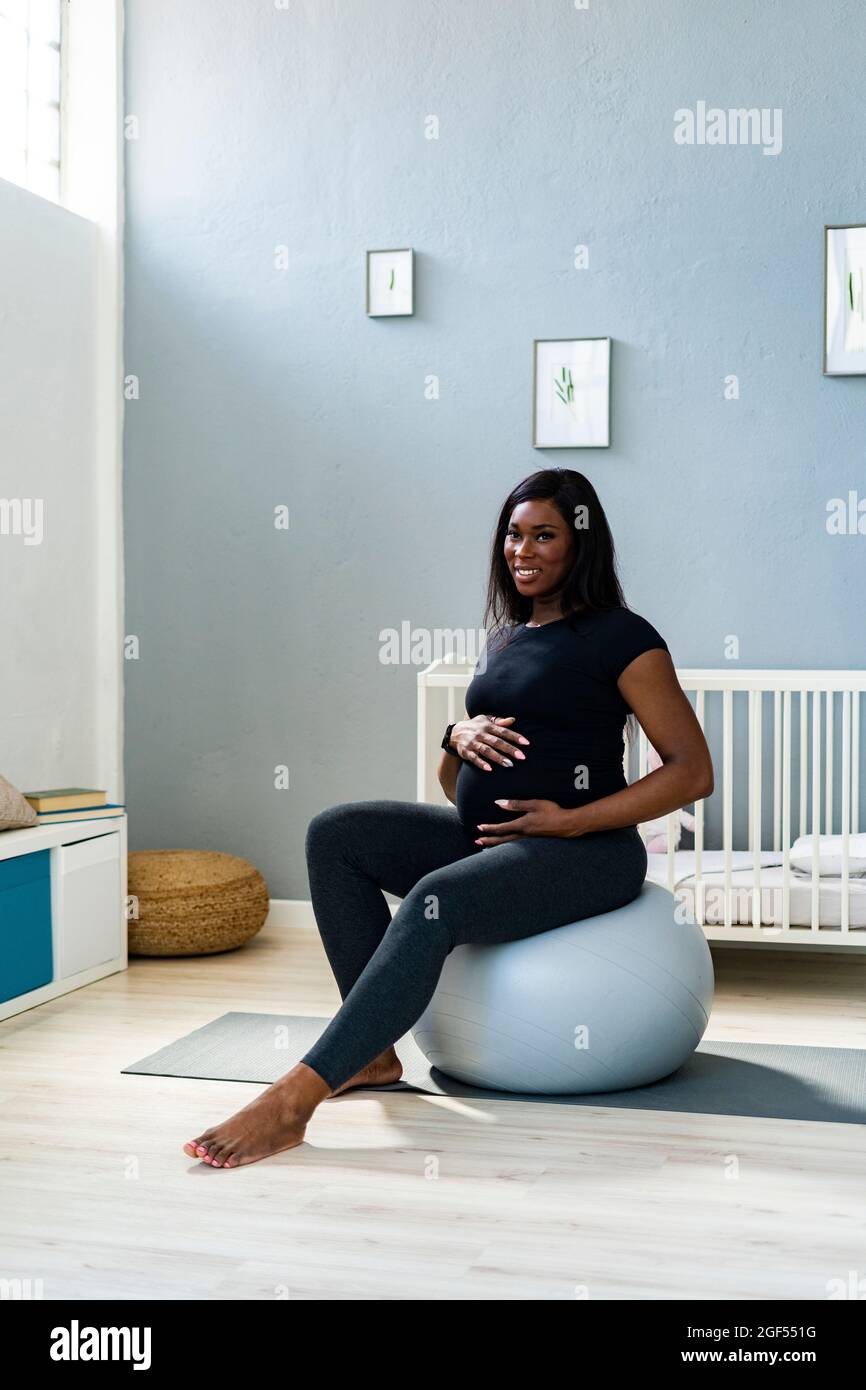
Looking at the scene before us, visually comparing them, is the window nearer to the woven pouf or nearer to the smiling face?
the woven pouf

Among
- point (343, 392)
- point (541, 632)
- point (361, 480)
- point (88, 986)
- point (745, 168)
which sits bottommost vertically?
point (88, 986)

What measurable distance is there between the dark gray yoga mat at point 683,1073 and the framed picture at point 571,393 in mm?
1740

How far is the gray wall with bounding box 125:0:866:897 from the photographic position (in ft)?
12.4

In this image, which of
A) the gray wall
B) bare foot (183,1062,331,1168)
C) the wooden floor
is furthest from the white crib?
bare foot (183,1062,331,1168)

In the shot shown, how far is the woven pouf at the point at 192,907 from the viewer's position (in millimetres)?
3672

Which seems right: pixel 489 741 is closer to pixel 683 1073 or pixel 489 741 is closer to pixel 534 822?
pixel 534 822

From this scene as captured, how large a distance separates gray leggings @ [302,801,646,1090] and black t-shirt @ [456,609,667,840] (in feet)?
0.30

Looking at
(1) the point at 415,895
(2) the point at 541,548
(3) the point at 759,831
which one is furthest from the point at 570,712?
(3) the point at 759,831

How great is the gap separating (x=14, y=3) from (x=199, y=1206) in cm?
345

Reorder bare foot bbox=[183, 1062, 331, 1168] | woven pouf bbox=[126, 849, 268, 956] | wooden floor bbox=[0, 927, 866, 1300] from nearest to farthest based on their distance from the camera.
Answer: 1. wooden floor bbox=[0, 927, 866, 1300]
2. bare foot bbox=[183, 1062, 331, 1168]
3. woven pouf bbox=[126, 849, 268, 956]

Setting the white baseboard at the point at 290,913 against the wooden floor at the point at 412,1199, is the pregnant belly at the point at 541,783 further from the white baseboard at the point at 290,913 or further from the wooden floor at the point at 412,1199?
the white baseboard at the point at 290,913

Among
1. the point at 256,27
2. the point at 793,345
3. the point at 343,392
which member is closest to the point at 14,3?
the point at 256,27
